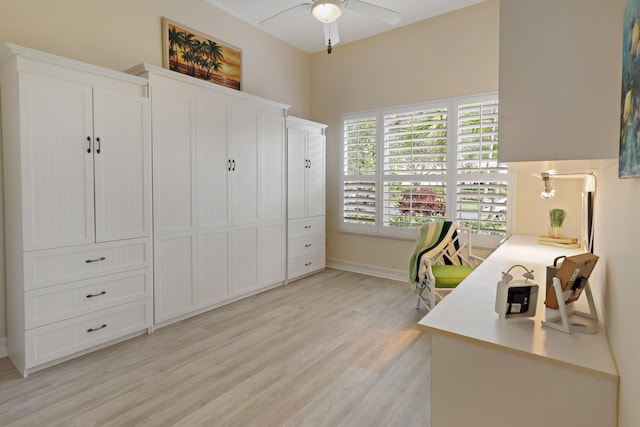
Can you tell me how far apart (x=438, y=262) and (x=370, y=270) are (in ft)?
4.91

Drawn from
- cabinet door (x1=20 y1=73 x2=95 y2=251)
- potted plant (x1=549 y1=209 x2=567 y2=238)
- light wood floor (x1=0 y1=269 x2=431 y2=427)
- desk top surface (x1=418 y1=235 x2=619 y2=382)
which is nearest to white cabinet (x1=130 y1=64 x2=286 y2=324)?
light wood floor (x1=0 y1=269 x2=431 y2=427)

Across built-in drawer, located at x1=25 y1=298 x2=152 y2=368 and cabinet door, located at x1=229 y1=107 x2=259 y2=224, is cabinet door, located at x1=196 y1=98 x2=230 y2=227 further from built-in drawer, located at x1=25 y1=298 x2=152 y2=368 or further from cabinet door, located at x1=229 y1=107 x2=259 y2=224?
built-in drawer, located at x1=25 y1=298 x2=152 y2=368

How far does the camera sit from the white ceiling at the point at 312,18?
148 inches

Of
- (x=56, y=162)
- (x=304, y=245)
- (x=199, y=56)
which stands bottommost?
(x=304, y=245)

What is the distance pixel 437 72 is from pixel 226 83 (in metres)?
2.53

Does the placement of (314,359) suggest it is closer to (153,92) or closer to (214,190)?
(214,190)

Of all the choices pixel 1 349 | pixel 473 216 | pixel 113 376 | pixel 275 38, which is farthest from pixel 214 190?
pixel 473 216

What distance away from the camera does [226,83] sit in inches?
157

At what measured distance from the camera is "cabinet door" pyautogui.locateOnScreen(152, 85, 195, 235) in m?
2.88

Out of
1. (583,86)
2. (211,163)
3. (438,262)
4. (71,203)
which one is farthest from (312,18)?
(583,86)

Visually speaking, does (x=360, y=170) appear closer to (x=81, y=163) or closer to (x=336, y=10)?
(x=336, y=10)

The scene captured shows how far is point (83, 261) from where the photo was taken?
245 centimetres

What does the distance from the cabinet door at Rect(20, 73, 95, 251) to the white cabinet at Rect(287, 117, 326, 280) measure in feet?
7.26

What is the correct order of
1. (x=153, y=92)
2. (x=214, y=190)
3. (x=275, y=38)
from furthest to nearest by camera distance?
1. (x=275, y=38)
2. (x=214, y=190)
3. (x=153, y=92)
